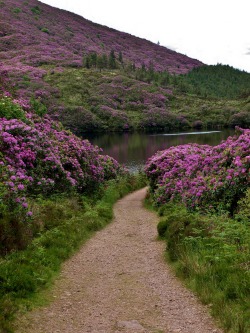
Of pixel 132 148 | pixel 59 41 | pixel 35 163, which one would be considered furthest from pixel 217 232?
pixel 59 41

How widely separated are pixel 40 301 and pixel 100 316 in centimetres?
133

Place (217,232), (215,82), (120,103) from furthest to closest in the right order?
(215,82), (120,103), (217,232)

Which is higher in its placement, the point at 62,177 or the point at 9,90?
the point at 9,90

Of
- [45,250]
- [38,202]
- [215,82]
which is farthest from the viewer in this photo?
[215,82]

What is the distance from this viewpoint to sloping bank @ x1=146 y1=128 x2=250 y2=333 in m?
7.57

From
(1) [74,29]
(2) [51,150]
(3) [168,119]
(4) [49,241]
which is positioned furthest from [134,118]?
(4) [49,241]

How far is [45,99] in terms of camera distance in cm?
9369

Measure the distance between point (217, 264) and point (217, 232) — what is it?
213cm

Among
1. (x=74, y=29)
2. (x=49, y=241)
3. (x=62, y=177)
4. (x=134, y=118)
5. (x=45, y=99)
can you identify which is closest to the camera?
(x=49, y=241)

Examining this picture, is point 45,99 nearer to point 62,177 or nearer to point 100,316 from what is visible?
point 62,177

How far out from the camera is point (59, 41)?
5108 inches

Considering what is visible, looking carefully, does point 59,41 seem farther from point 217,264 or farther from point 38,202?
point 217,264

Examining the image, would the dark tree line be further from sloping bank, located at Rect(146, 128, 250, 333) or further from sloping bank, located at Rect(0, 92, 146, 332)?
sloping bank, located at Rect(146, 128, 250, 333)

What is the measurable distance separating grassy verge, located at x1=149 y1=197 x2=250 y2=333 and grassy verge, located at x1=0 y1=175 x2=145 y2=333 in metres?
3.32
